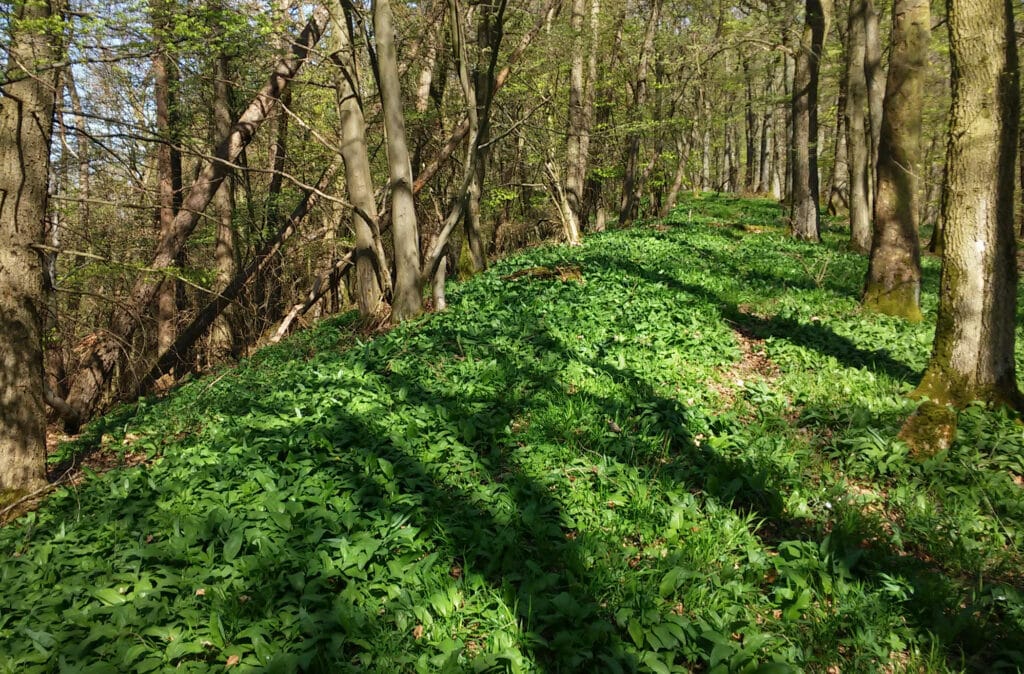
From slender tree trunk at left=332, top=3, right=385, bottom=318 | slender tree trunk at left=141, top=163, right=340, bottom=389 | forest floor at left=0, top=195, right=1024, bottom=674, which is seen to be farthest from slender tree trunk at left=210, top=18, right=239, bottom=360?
forest floor at left=0, top=195, right=1024, bottom=674

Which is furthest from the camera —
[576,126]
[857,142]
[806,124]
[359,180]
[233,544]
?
[576,126]

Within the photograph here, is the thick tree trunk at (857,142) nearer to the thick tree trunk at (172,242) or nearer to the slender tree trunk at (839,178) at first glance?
the slender tree trunk at (839,178)

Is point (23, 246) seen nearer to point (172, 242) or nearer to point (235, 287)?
point (172, 242)

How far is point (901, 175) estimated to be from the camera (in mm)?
7875

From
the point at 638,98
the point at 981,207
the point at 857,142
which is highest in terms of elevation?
the point at 638,98

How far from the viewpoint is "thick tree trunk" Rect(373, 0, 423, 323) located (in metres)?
9.13

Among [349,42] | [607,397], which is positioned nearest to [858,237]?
[607,397]

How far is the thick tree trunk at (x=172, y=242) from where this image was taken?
404 inches

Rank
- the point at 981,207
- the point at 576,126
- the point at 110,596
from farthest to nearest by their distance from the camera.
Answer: the point at 576,126, the point at 981,207, the point at 110,596

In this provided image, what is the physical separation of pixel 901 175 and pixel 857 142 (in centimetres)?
623

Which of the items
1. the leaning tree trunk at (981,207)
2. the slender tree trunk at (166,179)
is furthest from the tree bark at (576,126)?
the leaning tree trunk at (981,207)

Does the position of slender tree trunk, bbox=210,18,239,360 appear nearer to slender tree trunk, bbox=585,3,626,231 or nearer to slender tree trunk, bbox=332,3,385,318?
slender tree trunk, bbox=332,3,385,318

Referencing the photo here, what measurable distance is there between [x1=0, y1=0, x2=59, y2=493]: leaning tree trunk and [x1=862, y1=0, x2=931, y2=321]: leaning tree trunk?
1000 cm

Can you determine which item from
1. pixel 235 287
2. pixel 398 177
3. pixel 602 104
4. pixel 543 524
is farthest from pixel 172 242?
pixel 602 104
